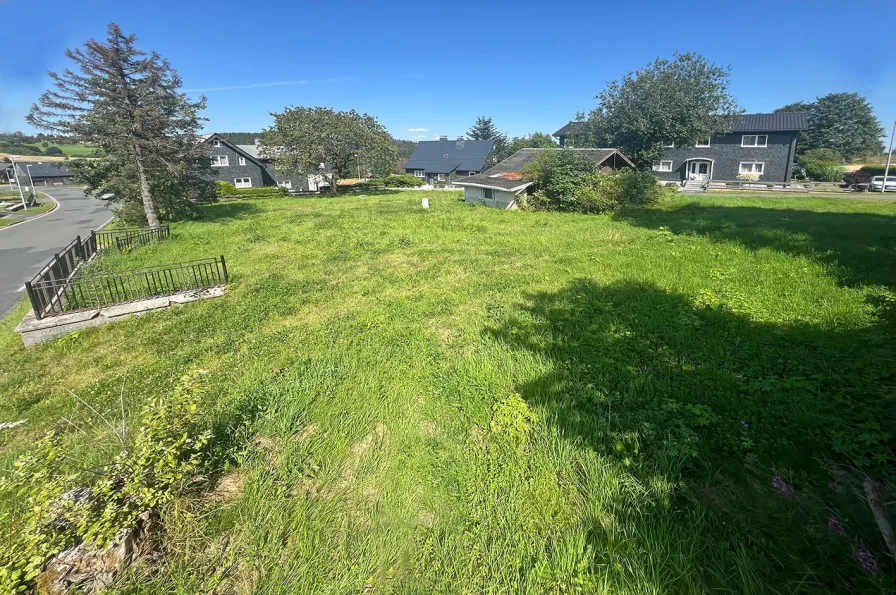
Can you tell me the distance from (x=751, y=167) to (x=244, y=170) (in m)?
52.8

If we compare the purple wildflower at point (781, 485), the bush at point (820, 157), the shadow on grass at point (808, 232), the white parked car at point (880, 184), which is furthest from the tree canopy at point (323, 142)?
the bush at point (820, 157)

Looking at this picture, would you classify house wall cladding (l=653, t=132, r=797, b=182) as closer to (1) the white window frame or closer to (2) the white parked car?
(1) the white window frame

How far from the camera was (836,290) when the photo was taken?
313 inches

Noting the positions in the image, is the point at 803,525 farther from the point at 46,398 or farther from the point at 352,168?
the point at 352,168

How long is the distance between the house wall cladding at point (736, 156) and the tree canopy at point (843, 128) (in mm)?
23934

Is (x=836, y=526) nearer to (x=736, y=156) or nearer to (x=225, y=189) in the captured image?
(x=736, y=156)

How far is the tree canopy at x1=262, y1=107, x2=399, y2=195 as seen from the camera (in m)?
34.2

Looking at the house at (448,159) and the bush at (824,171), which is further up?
the house at (448,159)

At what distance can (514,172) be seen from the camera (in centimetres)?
2670

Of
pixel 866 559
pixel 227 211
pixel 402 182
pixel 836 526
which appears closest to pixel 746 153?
pixel 402 182

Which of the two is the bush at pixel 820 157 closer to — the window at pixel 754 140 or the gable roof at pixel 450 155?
the window at pixel 754 140

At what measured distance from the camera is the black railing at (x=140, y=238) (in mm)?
15172

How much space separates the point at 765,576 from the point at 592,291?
21.1ft

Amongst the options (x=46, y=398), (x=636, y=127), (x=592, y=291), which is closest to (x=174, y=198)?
(x=46, y=398)
